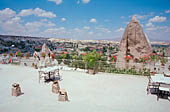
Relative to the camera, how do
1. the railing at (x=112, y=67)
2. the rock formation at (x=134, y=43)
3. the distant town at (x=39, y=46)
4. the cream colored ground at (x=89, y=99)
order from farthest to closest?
the distant town at (x=39, y=46) < the rock formation at (x=134, y=43) < the railing at (x=112, y=67) < the cream colored ground at (x=89, y=99)

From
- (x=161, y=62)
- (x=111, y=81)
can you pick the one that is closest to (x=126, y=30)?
(x=161, y=62)

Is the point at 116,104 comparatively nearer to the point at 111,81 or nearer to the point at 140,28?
the point at 111,81

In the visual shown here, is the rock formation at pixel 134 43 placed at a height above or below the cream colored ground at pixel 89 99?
above

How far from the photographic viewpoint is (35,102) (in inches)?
187

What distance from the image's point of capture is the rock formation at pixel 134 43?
11.8 metres

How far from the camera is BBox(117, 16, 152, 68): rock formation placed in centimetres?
1177

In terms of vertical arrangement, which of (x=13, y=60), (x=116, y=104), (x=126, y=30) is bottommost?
(x=116, y=104)

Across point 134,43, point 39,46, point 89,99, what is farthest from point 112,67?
point 39,46

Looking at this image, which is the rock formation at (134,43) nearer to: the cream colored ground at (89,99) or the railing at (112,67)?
the railing at (112,67)

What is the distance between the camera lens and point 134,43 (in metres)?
12.0

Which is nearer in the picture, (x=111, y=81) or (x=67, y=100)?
(x=67, y=100)

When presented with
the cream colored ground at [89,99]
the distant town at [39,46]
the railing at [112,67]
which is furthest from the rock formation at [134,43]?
the cream colored ground at [89,99]

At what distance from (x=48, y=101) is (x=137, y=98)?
12.1 ft

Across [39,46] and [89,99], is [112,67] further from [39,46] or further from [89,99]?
[39,46]
